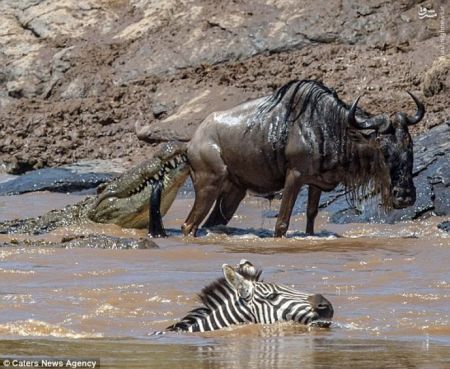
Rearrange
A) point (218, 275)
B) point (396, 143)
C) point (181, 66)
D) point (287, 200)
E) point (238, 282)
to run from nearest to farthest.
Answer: point (238, 282)
point (218, 275)
point (396, 143)
point (287, 200)
point (181, 66)

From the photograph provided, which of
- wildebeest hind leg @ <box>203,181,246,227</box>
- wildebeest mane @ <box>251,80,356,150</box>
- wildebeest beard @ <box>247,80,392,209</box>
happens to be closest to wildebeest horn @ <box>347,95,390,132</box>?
wildebeest beard @ <box>247,80,392,209</box>

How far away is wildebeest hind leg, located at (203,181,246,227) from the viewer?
52.1ft

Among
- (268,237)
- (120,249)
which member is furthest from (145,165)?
(120,249)

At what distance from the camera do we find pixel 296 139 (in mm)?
15164

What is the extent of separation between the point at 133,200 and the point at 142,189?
159 millimetres

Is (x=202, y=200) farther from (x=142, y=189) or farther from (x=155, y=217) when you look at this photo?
(x=142, y=189)

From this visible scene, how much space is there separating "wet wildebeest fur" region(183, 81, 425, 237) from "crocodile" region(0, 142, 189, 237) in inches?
12.2

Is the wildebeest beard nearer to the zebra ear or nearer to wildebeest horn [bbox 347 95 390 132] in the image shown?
wildebeest horn [bbox 347 95 390 132]

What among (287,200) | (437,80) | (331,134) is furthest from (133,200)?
(437,80)

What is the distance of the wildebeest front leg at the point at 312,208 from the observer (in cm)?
1522

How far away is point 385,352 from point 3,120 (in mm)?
17544

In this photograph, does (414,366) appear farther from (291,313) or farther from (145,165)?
(145,165)

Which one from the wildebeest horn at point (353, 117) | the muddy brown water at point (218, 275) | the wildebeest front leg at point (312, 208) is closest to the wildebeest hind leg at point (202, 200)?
the muddy brown water at point (218, 275)

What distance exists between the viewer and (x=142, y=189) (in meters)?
16.2
